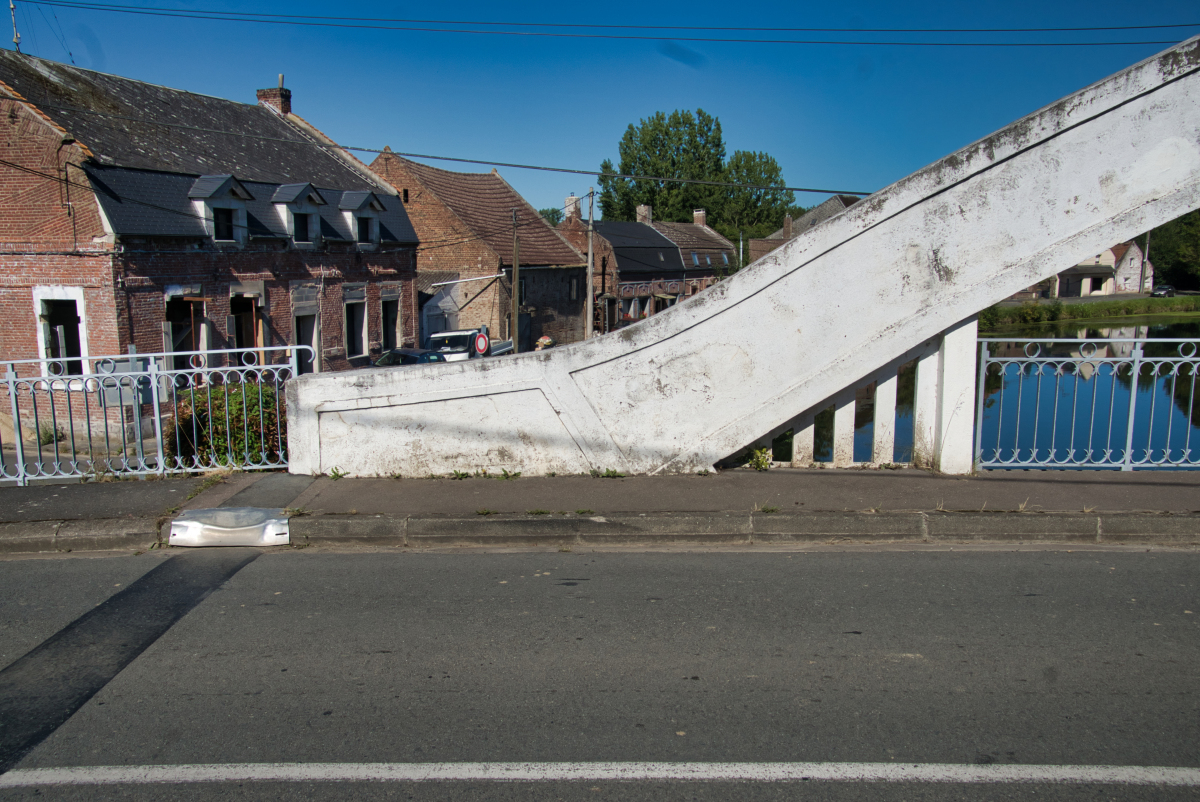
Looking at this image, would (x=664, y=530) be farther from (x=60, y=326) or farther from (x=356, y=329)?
(x=356, y=329)

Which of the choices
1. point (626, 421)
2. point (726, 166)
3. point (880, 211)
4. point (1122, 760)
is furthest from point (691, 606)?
point (726, 166)

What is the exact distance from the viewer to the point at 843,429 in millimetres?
7609

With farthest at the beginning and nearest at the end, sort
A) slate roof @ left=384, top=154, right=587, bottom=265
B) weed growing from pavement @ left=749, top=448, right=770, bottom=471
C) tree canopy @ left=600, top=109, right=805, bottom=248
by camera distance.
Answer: tree canopy @ left=600, top=109, right=805, bottom=248
slate roof @ left=384, top=154, right=587, bottom=265
weed growing from pavement @ left=749, top=448, right=770, bottom=471

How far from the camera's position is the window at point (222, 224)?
1994 centimetres

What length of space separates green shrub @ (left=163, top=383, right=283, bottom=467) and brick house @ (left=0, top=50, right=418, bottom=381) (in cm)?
690

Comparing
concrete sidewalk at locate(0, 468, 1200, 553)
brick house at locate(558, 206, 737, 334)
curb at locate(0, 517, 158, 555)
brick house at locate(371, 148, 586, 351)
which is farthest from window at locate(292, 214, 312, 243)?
brick house at locate(558, 206, 737, 334)

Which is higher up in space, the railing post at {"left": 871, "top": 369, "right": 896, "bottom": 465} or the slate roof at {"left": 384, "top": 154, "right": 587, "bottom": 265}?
the slate roof at {"left": 384, "top": 154, "right": 587, "bottom": 265}

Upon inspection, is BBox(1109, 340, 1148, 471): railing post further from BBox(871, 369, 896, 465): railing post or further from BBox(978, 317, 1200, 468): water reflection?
BBox(871, 369, 896, 465): railing post

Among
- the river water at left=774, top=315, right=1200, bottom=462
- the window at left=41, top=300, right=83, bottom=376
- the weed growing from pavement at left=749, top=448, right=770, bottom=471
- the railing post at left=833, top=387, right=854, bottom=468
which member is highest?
the window at left=41, top=300, right=83, bottom=376

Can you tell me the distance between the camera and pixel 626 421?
291 inches

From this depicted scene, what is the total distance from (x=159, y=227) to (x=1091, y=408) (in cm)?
1844

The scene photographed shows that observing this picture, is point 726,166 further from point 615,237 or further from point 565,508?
point 565,508

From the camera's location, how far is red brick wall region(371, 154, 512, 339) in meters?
34.4

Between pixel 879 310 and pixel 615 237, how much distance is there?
4489 centimetres
